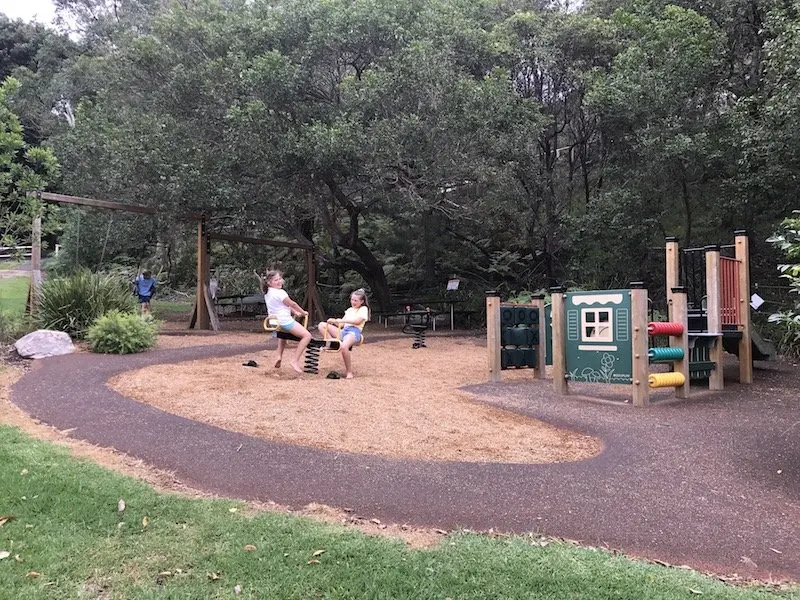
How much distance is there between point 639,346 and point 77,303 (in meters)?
9.60

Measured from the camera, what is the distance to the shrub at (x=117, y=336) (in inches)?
393

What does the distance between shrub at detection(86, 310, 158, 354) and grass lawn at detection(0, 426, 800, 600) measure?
6.58 m

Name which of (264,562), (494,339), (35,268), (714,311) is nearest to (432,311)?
(494,339)

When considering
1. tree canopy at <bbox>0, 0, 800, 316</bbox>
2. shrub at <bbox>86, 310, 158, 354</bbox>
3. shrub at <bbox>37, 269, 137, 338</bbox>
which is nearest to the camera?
shrub at <bbox>86, 310, 158, 354</bbox>

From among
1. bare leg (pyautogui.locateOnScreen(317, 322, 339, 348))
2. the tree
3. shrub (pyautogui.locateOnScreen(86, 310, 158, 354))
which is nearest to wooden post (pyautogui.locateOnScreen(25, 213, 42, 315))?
the tree

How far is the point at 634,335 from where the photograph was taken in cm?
732

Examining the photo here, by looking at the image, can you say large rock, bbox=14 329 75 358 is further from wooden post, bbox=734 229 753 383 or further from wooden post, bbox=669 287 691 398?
wooden post, bbox=734 229 753 383

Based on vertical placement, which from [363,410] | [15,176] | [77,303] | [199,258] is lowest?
[363,410]

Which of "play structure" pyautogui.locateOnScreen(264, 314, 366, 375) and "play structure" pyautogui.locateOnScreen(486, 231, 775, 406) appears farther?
"play structure" pyautogui.locateOnScreen(264, 314, 366, 375)

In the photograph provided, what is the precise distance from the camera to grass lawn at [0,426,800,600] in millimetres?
2779

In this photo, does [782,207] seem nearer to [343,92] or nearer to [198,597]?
[343,92]

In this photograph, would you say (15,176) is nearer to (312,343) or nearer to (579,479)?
(312,343)

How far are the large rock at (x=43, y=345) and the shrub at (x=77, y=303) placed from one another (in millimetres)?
1362

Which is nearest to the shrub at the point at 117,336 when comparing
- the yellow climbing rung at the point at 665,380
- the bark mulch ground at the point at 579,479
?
the bark mulch ground at the point at 579,479
